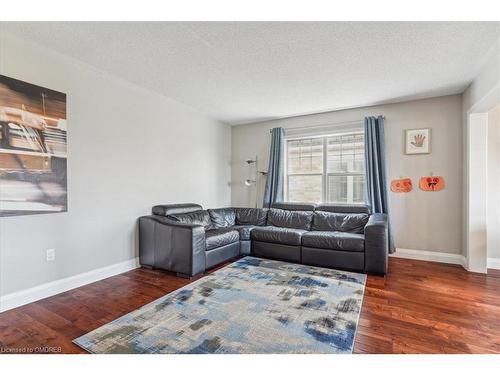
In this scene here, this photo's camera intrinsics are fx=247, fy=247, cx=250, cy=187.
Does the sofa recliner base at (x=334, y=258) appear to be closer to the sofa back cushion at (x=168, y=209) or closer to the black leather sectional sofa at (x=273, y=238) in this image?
the black leather sectional sofa at (x=273, y=238)

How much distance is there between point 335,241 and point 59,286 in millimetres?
3193

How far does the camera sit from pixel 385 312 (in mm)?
2154

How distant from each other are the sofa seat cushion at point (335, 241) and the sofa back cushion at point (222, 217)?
1429 millimetres

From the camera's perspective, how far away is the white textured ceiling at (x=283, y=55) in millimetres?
2092

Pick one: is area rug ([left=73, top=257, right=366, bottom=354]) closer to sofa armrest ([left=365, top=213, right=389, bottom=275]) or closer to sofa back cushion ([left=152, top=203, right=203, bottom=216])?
sofa armrest ([left=365, top=213, right=389, bottom=275])

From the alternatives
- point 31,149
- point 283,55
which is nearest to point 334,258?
point 283,55

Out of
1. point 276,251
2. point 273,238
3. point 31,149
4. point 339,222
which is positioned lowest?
point 276,251

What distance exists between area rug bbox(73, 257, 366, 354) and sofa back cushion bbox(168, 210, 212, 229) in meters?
0.98

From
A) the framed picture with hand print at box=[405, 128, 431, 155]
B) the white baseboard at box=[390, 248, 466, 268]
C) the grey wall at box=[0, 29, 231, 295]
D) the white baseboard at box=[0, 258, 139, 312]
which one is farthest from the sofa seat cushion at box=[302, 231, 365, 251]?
the white baseboard at box=[0, 258, 139, 312]

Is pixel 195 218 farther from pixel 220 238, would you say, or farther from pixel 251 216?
pixel 251 216
